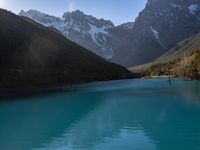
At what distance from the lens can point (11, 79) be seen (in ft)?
646

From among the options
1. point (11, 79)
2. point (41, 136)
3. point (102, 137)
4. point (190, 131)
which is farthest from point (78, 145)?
point (11, 79)

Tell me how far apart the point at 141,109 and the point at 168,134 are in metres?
27.6

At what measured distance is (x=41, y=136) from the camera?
4831 centimetres

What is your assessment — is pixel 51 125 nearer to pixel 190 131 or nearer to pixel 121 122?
pixel 121 122

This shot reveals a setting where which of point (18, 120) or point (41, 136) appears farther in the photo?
point (18, 120)

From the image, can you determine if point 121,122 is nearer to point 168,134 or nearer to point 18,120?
point 168,134

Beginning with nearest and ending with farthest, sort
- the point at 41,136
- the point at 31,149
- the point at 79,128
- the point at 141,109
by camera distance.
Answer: the point at 31,149, the point at 41,136, the point at 79,128, the point at 141,109

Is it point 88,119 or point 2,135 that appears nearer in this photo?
point 2,135

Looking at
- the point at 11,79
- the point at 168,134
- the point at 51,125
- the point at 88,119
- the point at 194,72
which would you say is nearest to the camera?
the point at 168,134

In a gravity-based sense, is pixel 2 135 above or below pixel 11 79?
below

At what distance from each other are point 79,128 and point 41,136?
718 centimetres

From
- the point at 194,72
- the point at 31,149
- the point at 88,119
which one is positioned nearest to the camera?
the point at 31,149

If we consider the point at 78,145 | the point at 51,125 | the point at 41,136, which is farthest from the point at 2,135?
the point at 78,145

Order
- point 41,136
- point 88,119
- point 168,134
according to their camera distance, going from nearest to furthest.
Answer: point 168,134 < point 41,136 < point 88,119
